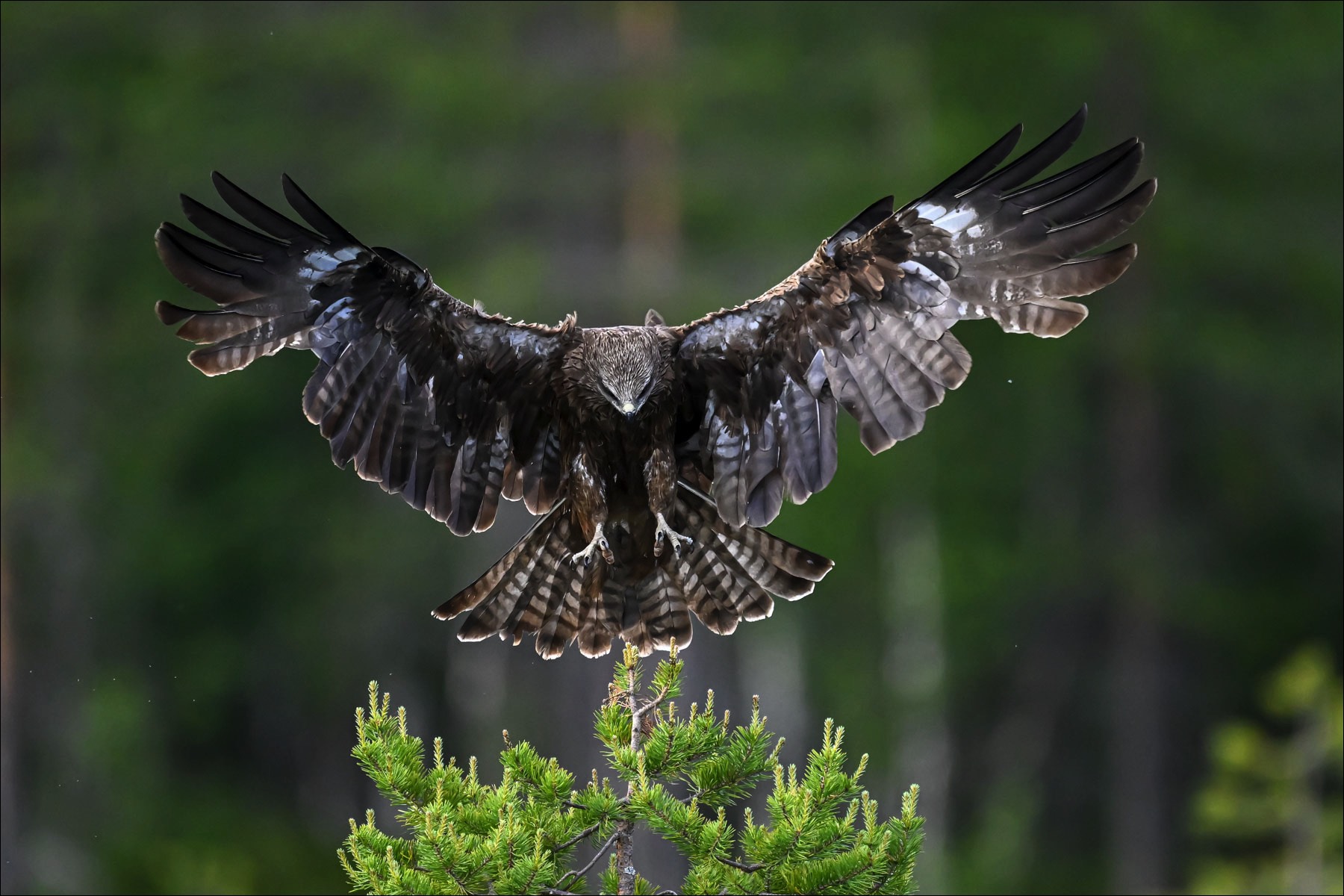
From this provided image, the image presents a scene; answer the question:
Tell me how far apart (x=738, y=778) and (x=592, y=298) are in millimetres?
9171

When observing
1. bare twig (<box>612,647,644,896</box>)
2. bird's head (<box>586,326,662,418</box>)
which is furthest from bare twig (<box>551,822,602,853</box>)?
bird's head (<box>586,326,662,418</box>)

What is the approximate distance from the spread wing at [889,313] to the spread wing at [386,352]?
2.70 ft

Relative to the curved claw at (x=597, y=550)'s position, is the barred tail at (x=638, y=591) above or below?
below

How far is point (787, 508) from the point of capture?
54.9ft

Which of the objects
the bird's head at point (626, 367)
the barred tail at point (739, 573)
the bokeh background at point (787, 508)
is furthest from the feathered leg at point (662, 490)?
the bokeh background at point (787, 508)

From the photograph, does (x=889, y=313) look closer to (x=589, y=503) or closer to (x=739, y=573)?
(x=739, y=573)

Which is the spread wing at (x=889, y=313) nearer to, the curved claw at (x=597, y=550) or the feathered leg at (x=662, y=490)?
the feathered leg at (x=662, y=490)

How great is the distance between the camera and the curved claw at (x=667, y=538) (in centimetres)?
709

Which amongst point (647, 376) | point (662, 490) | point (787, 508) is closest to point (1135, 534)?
point (787, 508)

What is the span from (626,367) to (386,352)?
1062 millimetres

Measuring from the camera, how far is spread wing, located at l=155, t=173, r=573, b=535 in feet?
21.3

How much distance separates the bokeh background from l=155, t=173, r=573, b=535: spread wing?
6.83m

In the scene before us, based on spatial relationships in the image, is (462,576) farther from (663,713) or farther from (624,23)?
(663,713)

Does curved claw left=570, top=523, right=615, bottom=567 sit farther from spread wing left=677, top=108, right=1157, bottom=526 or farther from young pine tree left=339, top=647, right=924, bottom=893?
young pine tree left=339, top=647, right=924, bottom=893
